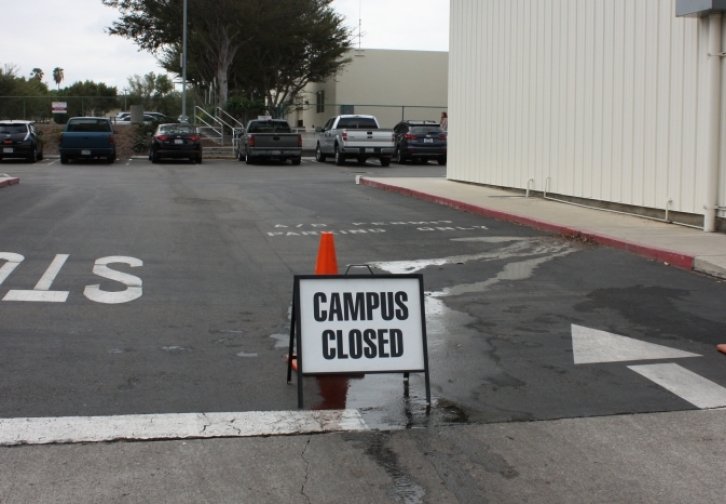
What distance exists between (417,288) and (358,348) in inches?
21.7

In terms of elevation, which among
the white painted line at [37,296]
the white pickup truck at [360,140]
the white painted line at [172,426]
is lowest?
the white painted line at [172,426]

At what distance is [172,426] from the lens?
533cm

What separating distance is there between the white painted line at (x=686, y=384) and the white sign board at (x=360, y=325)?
1.83 m

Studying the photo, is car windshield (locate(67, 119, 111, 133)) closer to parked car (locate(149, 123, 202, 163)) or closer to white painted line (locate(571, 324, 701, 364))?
parked car (locate(149, 123, 202, 163))

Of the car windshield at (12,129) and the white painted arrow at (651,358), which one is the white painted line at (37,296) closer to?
the white painted arrow at (651,358)

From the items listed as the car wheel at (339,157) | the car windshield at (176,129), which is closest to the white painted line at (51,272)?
the car wheel at (339,157)

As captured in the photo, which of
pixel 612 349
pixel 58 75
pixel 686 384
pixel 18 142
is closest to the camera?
pixel 686 384

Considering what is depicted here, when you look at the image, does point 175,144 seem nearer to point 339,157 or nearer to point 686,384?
point 339,157

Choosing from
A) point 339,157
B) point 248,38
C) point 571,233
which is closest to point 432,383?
point 571,233

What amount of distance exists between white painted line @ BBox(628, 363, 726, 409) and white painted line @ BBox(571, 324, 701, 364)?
10.3 inches

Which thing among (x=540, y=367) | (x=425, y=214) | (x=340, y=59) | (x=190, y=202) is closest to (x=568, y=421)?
(x=540, y=367)

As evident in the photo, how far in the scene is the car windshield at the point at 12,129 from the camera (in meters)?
33.4

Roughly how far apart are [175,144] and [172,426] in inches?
1187

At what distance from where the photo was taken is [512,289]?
31.7 ft
